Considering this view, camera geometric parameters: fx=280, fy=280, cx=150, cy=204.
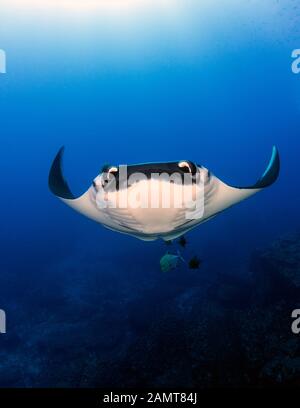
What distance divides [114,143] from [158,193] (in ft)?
263

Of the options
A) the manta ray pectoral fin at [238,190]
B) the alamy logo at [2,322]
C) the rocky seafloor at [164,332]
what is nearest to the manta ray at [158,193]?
the manta ray pectoral fin at [238,190]

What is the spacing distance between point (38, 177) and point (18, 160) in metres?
8.36

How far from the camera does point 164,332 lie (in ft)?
22.8

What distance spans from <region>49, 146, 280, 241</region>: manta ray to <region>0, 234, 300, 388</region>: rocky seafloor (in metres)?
3.75

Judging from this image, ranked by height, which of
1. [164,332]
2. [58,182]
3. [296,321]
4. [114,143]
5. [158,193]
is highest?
[114,143]

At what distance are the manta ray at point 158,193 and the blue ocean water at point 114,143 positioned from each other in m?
4.40

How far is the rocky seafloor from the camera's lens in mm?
5520

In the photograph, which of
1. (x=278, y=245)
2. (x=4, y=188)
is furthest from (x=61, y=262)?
(x=4, y=188)

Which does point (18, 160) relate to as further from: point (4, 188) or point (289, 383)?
point (289, 383)

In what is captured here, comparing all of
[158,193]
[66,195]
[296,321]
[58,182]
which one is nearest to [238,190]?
[158,193]
